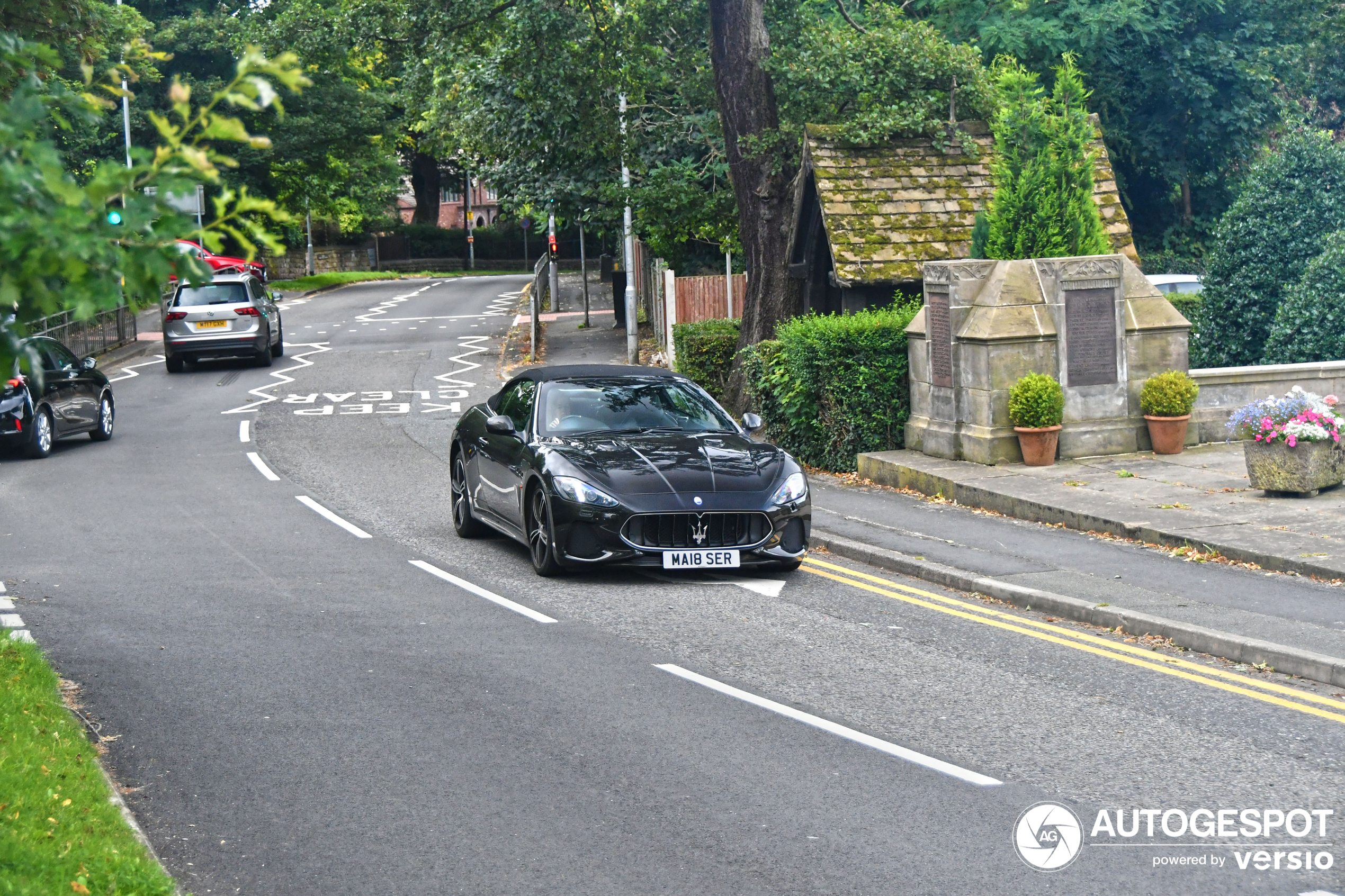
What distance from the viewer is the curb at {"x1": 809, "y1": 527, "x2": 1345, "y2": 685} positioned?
8.45m

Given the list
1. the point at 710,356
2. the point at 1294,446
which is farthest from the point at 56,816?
the point at 710,356

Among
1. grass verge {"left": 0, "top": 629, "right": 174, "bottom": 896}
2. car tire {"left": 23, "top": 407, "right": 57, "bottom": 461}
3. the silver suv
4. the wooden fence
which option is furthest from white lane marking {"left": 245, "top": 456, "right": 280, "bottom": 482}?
the wooden fence

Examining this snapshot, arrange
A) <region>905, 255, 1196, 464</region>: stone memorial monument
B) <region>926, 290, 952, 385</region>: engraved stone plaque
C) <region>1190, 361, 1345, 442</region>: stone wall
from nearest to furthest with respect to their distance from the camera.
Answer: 1. <region>905, 255, 1196, 464</region>: stone memorial monument
2. <region>926, 290, 952, 385</region>: engraved stone plaque
3. <region>1190, 361, 1345, 442</region>: stone wall

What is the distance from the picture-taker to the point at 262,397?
27.2 metres

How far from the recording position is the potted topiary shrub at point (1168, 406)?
16141mm

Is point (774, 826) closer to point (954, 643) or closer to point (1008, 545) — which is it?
point (954, 643)

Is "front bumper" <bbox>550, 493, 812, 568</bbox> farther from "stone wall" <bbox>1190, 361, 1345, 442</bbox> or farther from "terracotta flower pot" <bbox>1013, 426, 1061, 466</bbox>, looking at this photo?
"stone wall" <bbox>1190, 361, 1345, 442</bbox>

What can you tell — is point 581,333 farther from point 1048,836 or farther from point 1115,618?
point 1048,836

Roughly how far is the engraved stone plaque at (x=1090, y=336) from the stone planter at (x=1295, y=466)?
2790 millimetres

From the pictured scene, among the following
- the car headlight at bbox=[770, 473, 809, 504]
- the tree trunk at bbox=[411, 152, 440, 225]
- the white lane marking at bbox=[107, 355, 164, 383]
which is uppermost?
the tree trunk at bbox=[411, 152, 440, 225]

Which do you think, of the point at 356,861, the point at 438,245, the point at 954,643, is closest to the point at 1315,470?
the point at 954,643

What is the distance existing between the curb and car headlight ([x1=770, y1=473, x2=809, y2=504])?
1.10m

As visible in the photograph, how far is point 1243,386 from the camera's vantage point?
16984 mm

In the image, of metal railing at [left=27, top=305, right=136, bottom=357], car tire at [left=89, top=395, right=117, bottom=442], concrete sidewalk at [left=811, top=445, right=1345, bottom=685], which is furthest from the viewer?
metal railing at [left=27, top=305, right=136, bottom=357]
